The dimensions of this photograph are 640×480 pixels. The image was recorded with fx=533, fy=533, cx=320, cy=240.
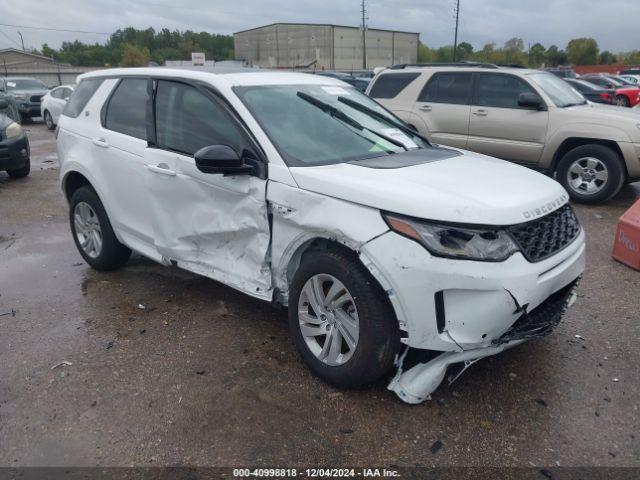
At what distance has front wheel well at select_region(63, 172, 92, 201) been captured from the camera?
4918mm

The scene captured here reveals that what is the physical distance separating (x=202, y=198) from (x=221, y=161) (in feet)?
1.79

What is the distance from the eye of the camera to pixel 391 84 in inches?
361

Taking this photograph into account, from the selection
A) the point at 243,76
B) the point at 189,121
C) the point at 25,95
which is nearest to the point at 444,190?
the point at 243,76

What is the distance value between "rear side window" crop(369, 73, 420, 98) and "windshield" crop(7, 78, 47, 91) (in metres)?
16.5

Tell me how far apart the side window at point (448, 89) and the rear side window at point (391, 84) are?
36cm

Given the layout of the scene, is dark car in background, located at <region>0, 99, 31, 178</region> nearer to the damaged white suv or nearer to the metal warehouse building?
the damaged white suv

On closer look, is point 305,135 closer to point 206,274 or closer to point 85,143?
point 206,274

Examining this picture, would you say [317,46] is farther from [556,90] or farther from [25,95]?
[556,90]

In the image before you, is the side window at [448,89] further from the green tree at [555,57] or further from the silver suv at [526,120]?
the green tree at [555,57]

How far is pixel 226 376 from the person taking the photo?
10.9ft

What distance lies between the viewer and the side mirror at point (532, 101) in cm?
754

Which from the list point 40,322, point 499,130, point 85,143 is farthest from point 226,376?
point 499,130

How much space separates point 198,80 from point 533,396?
3007 mm

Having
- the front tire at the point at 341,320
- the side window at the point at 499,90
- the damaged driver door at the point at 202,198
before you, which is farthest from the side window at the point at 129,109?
the side window at the point at 499,90
